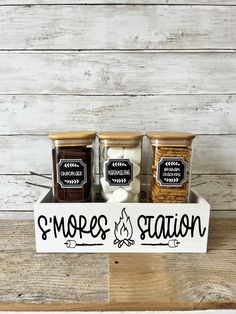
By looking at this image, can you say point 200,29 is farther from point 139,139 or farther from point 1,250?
point 1,250

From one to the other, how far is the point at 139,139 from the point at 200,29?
403 mm

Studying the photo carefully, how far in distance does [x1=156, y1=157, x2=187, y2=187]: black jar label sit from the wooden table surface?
0.58 feet

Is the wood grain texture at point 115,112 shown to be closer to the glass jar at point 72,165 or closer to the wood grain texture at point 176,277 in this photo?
the glass jar at point 72,165

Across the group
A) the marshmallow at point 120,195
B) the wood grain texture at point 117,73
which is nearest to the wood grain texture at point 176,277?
the marshmallow at point 120,195

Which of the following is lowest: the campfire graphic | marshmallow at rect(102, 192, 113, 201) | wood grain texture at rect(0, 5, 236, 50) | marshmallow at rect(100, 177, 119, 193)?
the campfire graphic

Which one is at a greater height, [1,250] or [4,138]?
[4,138]

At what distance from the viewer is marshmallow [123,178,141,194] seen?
0.80 meters

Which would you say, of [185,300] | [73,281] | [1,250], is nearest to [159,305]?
[185,300]

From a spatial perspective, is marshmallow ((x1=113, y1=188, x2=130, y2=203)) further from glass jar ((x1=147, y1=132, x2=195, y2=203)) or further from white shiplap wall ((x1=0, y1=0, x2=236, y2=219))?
white shiplap wall ((x1=0, y1=0, x2=236, y2=219))

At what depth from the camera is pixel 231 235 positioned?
3.04 feet

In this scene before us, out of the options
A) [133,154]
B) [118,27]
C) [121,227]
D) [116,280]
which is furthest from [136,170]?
[118,27]

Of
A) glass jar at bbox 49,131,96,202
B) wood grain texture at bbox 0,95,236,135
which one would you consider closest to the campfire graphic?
glass jar at bbox 49,131,96,202

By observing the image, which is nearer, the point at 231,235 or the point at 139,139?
the point at 139,139

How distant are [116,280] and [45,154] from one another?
48cm
